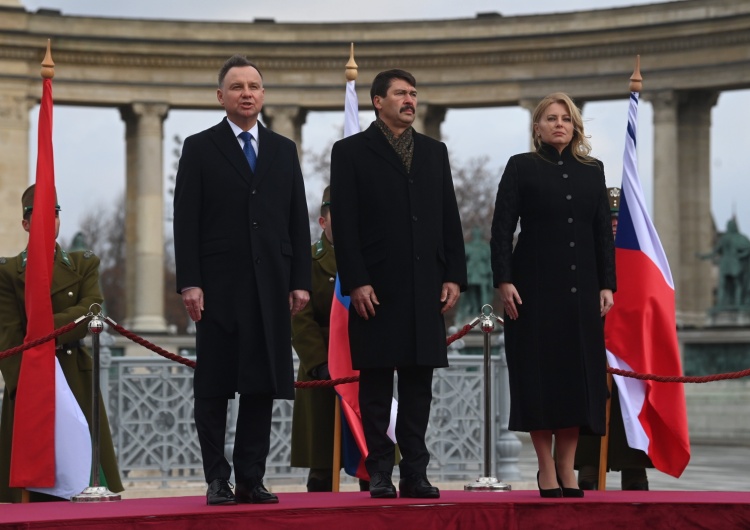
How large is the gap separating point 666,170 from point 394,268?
152 ft

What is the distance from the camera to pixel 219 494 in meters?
14.4

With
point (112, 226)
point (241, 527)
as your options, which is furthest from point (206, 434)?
point (112, 226)

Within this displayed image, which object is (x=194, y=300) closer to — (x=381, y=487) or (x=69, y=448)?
(x=381, y=487)

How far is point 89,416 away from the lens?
63.5ft

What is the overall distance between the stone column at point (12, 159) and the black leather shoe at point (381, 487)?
48112 millimetres

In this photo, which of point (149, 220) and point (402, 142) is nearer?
point (402, 142)

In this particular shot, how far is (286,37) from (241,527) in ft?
171

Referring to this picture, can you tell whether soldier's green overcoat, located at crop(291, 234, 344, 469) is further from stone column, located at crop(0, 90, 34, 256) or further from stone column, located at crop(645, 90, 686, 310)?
stone column, located at crop(0, 90, 34, 256)

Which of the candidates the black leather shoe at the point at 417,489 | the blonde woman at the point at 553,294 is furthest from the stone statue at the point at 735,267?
the black leather shoe at the point at 417,489

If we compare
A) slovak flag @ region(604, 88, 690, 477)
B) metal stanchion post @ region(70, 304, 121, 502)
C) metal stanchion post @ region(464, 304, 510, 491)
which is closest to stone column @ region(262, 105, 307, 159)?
slovak flag @ region(604, 88, 690, 477)

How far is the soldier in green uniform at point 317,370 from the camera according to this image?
1964 centimetres

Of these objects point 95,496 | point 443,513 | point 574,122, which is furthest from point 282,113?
point 443,513

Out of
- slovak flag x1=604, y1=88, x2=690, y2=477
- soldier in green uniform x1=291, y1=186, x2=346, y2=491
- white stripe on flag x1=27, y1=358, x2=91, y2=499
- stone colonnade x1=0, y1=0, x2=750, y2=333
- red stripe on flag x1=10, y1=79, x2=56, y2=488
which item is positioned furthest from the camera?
stone colonnade x1=0, y1=0, x2=750, y2=333

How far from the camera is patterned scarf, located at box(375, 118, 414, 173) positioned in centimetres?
1531
